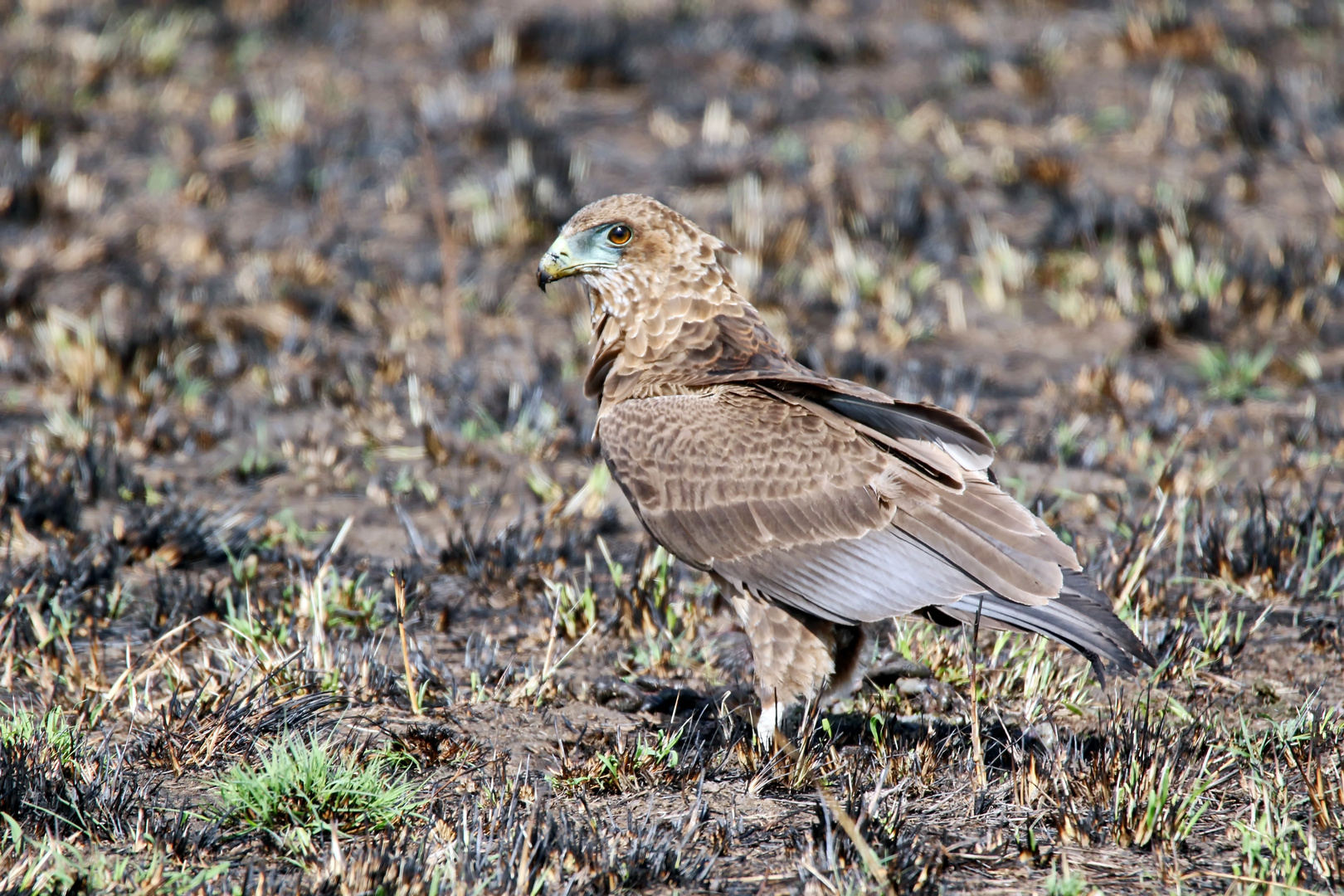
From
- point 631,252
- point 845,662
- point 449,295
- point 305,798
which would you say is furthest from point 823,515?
point 449,295

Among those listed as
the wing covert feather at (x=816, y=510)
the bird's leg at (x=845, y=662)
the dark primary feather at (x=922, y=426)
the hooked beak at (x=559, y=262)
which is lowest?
the bird's leg at (x=845, y=662)

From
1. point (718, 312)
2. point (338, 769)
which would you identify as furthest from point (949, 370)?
point (338, 769)

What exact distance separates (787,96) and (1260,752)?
815cm

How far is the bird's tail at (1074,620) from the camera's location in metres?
3.62

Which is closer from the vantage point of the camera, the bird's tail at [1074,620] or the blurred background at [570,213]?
the bird's tail at [1074,620]

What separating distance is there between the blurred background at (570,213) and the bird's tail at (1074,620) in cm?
191

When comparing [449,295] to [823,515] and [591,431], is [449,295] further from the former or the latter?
[823,515]

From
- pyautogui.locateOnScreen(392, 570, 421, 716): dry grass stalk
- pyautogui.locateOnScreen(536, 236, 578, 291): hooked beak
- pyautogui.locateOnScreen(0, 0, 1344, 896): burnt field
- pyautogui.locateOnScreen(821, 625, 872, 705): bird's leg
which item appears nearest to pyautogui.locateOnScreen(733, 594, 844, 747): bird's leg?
pyautogui.locateOnScreen(821, 625, 872, 705): bird's leg

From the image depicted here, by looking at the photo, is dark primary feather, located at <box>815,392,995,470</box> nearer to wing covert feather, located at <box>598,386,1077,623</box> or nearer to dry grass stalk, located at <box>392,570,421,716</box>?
wing covert feather, located at <box>598,386,1077,623</box>

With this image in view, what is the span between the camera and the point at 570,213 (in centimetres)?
886

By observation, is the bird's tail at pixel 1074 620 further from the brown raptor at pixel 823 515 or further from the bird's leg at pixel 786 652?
the bird's leg at pixel 786 652

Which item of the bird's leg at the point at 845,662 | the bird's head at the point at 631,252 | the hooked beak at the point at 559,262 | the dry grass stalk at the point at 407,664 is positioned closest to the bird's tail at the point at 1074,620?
the bird's leg at the point at 845,662

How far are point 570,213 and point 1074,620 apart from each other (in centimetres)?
584

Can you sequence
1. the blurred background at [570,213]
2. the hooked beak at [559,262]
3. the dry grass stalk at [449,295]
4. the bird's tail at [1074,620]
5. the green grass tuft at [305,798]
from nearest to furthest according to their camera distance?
1. the green grass tuft at [305,798]
2. the bird's tail at [1074,620]
3. the hooked beak at [559,262]
4. the blurred background at [570,213]
5. the dry grass stalk at [449,295]
